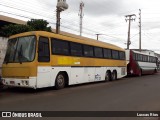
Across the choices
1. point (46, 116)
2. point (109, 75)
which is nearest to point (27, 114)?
point (46, 116)

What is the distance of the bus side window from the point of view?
40.8 feet

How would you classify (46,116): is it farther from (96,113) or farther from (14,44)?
(14,44)

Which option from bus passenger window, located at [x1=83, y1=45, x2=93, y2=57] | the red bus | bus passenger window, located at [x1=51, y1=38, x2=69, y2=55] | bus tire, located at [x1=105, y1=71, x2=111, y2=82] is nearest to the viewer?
bus passenger window, located at [x1=51, y1=38, x2=69, y2=55]

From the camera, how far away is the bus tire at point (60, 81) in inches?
543

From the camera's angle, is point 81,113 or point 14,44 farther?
point 14,44

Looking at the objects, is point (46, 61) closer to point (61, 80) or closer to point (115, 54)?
point (61, 80)

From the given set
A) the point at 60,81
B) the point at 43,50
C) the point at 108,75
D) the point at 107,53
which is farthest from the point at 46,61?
the point at 108,75

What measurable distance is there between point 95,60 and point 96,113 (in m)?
10.3

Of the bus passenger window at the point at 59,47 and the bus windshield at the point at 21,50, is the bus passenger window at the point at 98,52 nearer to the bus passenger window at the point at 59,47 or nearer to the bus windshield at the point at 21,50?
the bus passenger window at the point at 59,47

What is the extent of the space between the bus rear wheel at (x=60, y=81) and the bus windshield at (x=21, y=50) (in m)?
2.34

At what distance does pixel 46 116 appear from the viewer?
7465 millimetres

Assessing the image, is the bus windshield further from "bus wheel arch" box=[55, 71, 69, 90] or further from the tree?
the tree

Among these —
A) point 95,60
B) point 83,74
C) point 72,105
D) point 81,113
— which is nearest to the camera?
point 81,113

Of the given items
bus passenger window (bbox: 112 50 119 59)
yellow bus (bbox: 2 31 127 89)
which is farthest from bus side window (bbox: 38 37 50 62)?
bus passenger window (bbox: 112 50 119 59)
